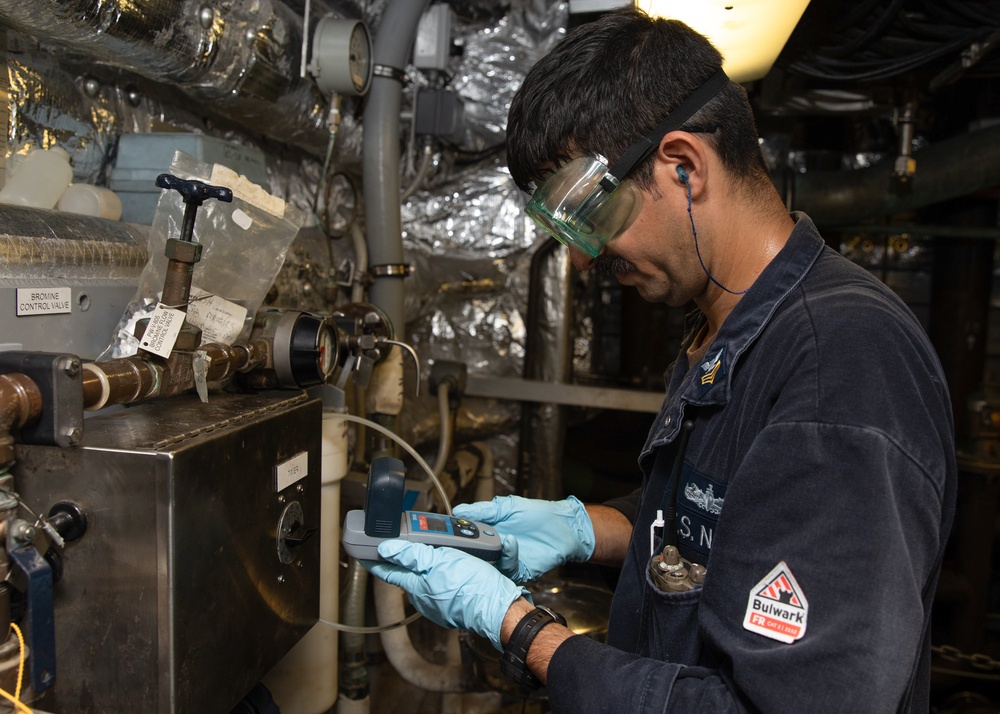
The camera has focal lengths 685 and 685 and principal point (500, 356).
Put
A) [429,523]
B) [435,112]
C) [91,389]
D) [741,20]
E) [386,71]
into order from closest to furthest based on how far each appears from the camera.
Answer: [91,389], [429,523], [741,20], [386,71], [435,112]

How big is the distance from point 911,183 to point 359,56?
1.87m

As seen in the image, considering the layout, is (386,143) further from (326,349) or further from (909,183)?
(909,183)

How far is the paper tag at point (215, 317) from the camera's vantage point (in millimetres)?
1045

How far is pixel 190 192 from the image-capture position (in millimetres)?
874

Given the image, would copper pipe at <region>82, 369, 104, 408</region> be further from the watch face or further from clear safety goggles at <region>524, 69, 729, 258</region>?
the watch face

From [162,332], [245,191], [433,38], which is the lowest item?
[162,332]

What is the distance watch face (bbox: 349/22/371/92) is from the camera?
5.45 feet

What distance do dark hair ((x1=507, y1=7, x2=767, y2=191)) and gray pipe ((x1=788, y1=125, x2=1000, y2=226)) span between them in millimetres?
1745

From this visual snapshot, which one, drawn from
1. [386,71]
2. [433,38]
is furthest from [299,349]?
[433,38]

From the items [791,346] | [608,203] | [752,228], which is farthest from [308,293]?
[791,346]

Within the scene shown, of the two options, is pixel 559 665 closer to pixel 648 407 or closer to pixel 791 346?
pixel 791 346

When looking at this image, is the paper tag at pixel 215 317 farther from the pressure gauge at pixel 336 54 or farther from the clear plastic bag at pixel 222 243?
the pressure gauge at pixel 336 54

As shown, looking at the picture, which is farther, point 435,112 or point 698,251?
point 435,112

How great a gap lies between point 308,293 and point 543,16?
1.41 meters
